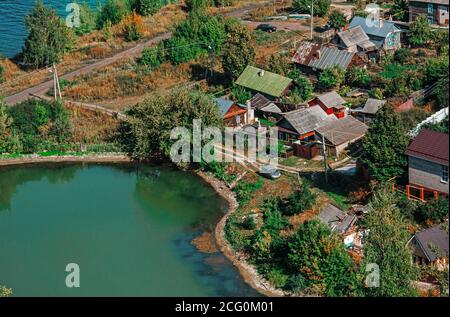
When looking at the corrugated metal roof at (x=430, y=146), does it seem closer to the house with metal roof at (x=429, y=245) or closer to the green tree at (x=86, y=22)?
the house with metal roof at (x=429, y=245)

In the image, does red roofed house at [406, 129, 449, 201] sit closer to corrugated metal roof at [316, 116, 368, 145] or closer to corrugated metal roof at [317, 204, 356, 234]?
corrugated metal roof at [317, 204, 356, 234]

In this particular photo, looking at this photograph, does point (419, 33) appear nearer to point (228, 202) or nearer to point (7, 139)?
point (228, 202)

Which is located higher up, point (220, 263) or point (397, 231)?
point (397, 231)

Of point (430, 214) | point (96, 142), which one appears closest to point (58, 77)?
point (96, 142)

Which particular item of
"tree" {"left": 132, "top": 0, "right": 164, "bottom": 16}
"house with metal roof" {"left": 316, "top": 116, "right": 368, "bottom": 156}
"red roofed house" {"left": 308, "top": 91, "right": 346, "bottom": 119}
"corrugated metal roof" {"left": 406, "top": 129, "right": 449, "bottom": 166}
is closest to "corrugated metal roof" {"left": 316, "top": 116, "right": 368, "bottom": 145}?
"house with metal roof" {"left": 316, "top": 116, "right": 368, "bottom": 156}

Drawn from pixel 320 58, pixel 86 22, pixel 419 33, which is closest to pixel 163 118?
pixel 320 58

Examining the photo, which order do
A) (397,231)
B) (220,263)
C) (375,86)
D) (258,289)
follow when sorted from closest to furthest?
(397,231) < (258,289) < (220,263) < (375,86)

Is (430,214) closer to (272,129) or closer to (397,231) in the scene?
(397,231)
